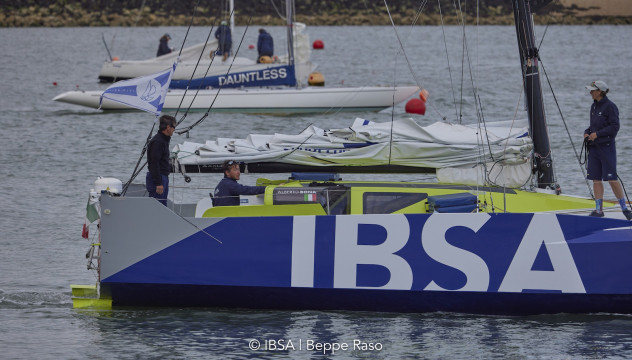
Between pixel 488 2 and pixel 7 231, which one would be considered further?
pixel 488 2

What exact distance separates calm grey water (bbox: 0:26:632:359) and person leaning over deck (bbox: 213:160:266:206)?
1.22m

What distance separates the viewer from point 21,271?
1458cm

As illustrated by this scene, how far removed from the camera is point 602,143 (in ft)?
40.4

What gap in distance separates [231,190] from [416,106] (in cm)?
2039

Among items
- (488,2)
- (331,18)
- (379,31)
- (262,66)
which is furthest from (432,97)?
(488,2)

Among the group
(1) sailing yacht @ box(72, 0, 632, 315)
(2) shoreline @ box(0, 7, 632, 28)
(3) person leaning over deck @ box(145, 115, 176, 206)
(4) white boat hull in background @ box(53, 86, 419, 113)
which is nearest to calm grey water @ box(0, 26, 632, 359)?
(1) sailing yacht @ box(72, 0, 632, 315)

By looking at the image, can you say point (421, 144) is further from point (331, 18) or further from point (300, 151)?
point (331, 18)

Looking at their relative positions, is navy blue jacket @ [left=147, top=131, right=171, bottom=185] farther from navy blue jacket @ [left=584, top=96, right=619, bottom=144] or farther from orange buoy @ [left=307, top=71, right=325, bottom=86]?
orange buoy @ [left=307, top=71, right=325, bottom=86]

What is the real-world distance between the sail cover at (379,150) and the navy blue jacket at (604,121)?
0.86m

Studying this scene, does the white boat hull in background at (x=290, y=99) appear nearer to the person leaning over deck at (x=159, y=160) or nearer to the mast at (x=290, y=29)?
the mast at (x=290, y=29)

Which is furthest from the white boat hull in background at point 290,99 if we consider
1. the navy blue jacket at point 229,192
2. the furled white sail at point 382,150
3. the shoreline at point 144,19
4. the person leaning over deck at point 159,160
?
the shoreline at point 144,19

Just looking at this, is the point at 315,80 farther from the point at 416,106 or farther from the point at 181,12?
the point at 181,12

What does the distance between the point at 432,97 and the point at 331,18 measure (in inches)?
2350

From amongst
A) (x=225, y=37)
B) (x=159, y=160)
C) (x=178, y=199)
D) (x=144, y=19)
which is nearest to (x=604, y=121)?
(x=159, y=160)
